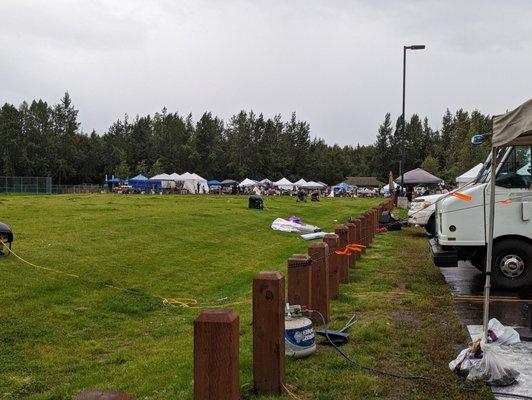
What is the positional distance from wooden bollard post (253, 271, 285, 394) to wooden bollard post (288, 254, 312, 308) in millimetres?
1586

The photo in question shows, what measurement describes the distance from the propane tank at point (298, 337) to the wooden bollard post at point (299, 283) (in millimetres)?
619

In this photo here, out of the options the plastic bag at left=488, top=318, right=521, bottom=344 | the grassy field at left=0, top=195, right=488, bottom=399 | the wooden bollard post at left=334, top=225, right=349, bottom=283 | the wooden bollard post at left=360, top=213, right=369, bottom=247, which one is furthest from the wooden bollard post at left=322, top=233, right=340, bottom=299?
the wooden bollard post at left=360, top=213, right=369, bottom=247

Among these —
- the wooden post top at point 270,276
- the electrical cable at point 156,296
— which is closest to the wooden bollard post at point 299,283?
the wooden post top at point 270,276

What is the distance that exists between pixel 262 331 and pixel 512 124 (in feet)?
10.4

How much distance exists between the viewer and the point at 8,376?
20.6ft

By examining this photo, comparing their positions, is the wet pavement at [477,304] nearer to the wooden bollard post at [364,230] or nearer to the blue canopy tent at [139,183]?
the wooden bollard post at [364,230]

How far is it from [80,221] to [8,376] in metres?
11.6

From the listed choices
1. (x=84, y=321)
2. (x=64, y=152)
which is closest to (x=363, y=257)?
(x=84, y=321)

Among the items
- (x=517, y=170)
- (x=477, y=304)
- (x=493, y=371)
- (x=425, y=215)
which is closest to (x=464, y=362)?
(x=493, y=371)

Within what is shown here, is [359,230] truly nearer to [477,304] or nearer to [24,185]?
[477,304]

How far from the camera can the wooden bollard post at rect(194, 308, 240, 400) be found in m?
3.74

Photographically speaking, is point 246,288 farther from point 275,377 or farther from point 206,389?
point 206,389

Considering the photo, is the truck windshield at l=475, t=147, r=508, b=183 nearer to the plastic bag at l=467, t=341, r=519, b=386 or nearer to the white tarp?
the plastic bag at l=467, t=341, r=519, b=386

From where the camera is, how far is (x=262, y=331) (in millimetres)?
4711
